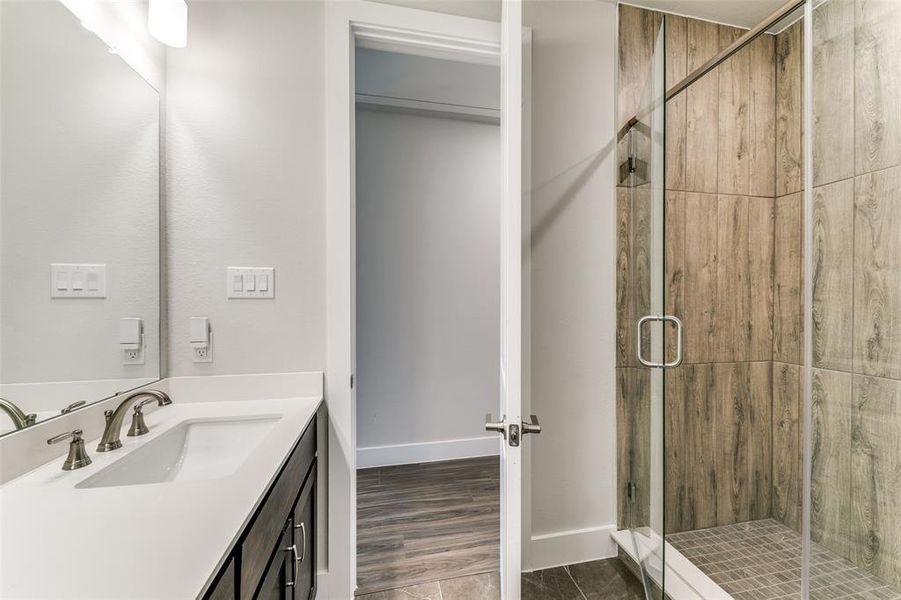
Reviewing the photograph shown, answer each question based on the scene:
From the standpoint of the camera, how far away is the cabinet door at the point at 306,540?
1048 mm

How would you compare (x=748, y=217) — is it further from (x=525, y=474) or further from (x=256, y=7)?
(x=256, y=7)

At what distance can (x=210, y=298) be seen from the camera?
133 centimetres

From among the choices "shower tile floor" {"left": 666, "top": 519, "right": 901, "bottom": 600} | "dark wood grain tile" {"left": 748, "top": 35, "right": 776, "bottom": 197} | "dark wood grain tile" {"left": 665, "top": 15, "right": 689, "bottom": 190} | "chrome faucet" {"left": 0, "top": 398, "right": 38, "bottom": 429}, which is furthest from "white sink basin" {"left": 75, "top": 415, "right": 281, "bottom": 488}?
"dark wood grain tile" {"left": 748, "top": 35, "right": 776, "bottom": 197}

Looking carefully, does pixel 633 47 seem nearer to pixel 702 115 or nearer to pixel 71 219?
pixel 702 115

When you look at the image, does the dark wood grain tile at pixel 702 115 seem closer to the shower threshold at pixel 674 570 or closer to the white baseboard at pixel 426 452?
the shower threshold at pixel 674 570

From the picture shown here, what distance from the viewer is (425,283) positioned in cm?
260

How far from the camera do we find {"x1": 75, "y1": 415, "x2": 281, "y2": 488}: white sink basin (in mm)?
915

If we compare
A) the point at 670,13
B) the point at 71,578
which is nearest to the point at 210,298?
the point at 71,578

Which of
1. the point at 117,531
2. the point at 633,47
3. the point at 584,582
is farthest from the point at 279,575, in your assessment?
the point at 633,47

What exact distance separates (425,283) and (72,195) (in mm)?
1860

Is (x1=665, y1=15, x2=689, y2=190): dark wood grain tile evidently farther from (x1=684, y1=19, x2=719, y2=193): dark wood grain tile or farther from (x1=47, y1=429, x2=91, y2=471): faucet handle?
(x1=47, y1=429, x2=91, y2=471): faucet handle

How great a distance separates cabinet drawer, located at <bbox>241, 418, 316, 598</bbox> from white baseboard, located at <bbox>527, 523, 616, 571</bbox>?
1.08 m

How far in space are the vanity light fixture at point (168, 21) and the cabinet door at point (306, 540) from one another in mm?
1558

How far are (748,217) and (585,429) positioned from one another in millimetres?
1343
